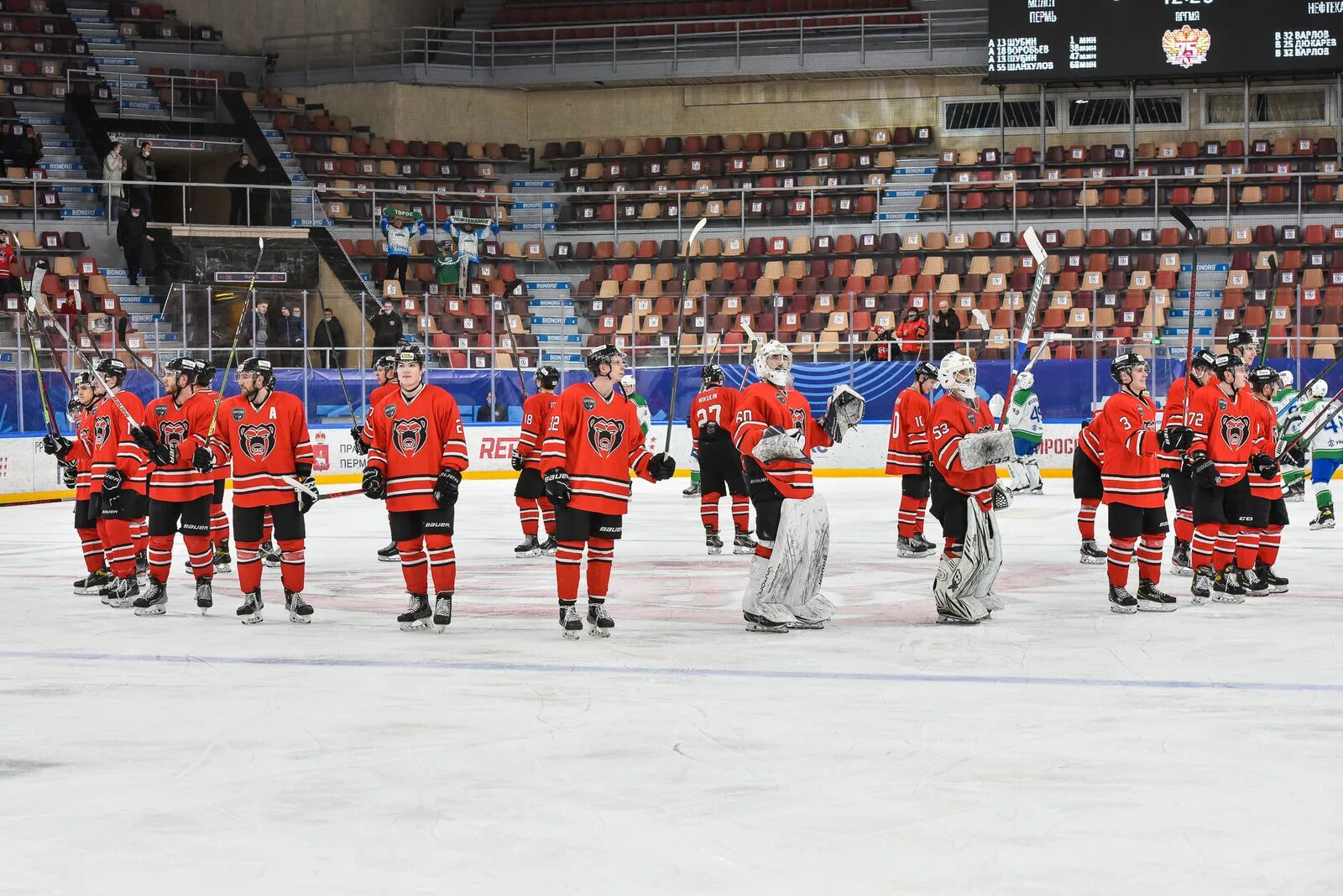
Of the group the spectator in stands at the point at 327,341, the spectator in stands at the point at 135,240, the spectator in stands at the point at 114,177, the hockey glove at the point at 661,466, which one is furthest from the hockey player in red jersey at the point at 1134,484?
the spectator in stands at the point at 114,177

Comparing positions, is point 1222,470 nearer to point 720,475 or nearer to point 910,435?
point 910,435

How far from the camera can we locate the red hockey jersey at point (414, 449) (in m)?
8.36

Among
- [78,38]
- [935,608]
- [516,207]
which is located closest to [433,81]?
[516,207]

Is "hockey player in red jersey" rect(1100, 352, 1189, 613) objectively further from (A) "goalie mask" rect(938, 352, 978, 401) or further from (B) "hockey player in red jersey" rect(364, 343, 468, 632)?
(B) "hockey player in red jersey" rect(364, 343, 468, 632)

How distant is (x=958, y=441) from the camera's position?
8.60 m

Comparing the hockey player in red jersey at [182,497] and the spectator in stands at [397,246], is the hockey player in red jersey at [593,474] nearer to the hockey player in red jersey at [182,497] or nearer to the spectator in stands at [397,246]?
the hockey player in red jersey at [182,497]

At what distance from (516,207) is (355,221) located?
2975mm

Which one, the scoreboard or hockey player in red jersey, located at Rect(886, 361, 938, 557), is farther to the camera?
the scoreboard

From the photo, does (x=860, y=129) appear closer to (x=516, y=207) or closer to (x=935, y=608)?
(x=516, y=207)

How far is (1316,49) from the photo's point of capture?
24016 mm

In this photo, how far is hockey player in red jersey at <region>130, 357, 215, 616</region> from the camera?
30.2ft

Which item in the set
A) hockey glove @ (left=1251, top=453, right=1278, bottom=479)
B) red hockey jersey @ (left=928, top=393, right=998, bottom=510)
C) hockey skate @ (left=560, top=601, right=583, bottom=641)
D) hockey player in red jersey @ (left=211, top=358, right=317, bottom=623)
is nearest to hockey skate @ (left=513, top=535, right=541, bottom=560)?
hockey player in red jersey @ (left=211, top=358, right=317, bottom=623)

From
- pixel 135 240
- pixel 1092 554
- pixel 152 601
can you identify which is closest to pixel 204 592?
pixel 152 601

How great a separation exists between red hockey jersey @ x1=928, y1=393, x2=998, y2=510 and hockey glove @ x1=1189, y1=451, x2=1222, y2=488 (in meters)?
1.39
